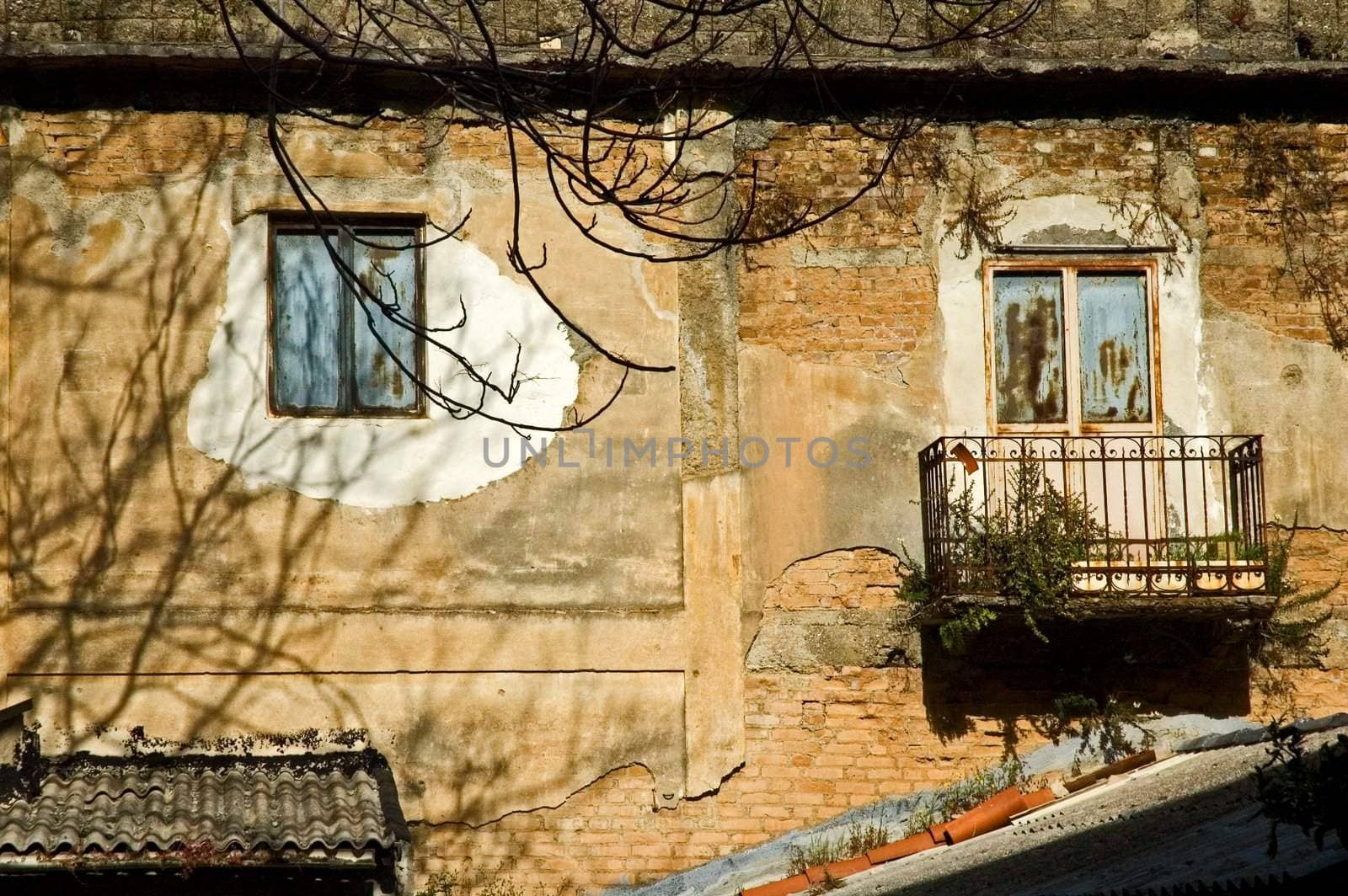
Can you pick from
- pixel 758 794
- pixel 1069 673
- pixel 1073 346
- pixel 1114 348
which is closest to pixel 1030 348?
pixel 1073 346

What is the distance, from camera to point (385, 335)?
380 inches

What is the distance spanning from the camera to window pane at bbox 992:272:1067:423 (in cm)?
986

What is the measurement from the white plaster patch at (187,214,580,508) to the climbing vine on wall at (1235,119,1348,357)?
14.3ft

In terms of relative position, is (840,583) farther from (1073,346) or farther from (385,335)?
(385,335)

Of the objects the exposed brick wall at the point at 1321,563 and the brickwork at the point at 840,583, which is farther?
the exposed brick wall at the point at 1321,563

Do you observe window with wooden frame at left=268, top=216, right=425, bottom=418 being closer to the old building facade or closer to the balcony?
the old building facade

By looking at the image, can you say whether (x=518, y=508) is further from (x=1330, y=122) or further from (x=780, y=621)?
(x=1330, y=122)

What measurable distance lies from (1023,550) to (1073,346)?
148 centimetres

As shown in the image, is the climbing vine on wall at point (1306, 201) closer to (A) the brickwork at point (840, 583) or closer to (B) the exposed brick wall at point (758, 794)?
(A) the brickwork at point (840, 583)

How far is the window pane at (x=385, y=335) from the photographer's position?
968cm

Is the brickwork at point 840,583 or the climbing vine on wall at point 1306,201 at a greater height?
the climbing vine on wall at point 1306,201

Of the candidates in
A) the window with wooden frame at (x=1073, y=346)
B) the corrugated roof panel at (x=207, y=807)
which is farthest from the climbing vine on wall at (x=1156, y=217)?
the corrugated roof panel at (x=207, y=807)

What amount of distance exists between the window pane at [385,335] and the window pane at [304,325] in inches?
5.8

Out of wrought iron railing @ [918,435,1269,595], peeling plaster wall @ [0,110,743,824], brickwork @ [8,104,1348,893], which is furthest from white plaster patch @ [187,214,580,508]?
wrought iron railing @ [918,435,1269,595]
